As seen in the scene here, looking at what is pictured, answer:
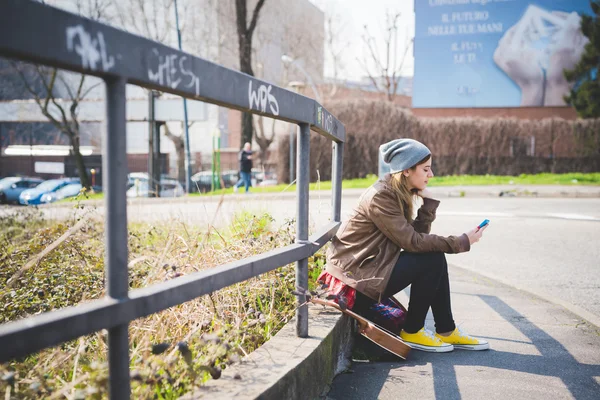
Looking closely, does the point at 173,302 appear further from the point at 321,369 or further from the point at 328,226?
the point at 328,226

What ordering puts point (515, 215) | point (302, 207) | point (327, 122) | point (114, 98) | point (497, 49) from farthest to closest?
point (497, 49) → point (515, 215) → point (327, 122) → point (302, 207) → point (114, 98)

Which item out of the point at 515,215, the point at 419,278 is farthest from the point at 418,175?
the point at 515,215

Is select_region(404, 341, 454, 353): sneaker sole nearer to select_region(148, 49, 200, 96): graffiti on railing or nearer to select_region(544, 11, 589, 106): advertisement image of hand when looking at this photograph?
select_region(148, 49, 200, 96): graffiti on railing

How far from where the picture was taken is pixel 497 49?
119 ft

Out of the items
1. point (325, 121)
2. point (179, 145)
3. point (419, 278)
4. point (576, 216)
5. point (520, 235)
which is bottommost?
point (520, 235)

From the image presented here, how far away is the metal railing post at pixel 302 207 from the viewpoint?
278 cm

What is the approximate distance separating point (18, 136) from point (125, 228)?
160 ft

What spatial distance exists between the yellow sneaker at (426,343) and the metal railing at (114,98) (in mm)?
1800

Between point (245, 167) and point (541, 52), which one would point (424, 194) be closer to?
point (245, 167)

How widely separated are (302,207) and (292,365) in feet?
2.62

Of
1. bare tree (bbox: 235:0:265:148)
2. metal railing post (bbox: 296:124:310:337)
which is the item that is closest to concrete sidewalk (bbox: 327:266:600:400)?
metal railing post (bbox: 296:124:310:337)

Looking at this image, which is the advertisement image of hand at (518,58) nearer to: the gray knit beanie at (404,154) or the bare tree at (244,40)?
the bare tree at (244,40)

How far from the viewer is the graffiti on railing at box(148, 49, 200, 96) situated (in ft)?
5.28

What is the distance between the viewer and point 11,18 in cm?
115
